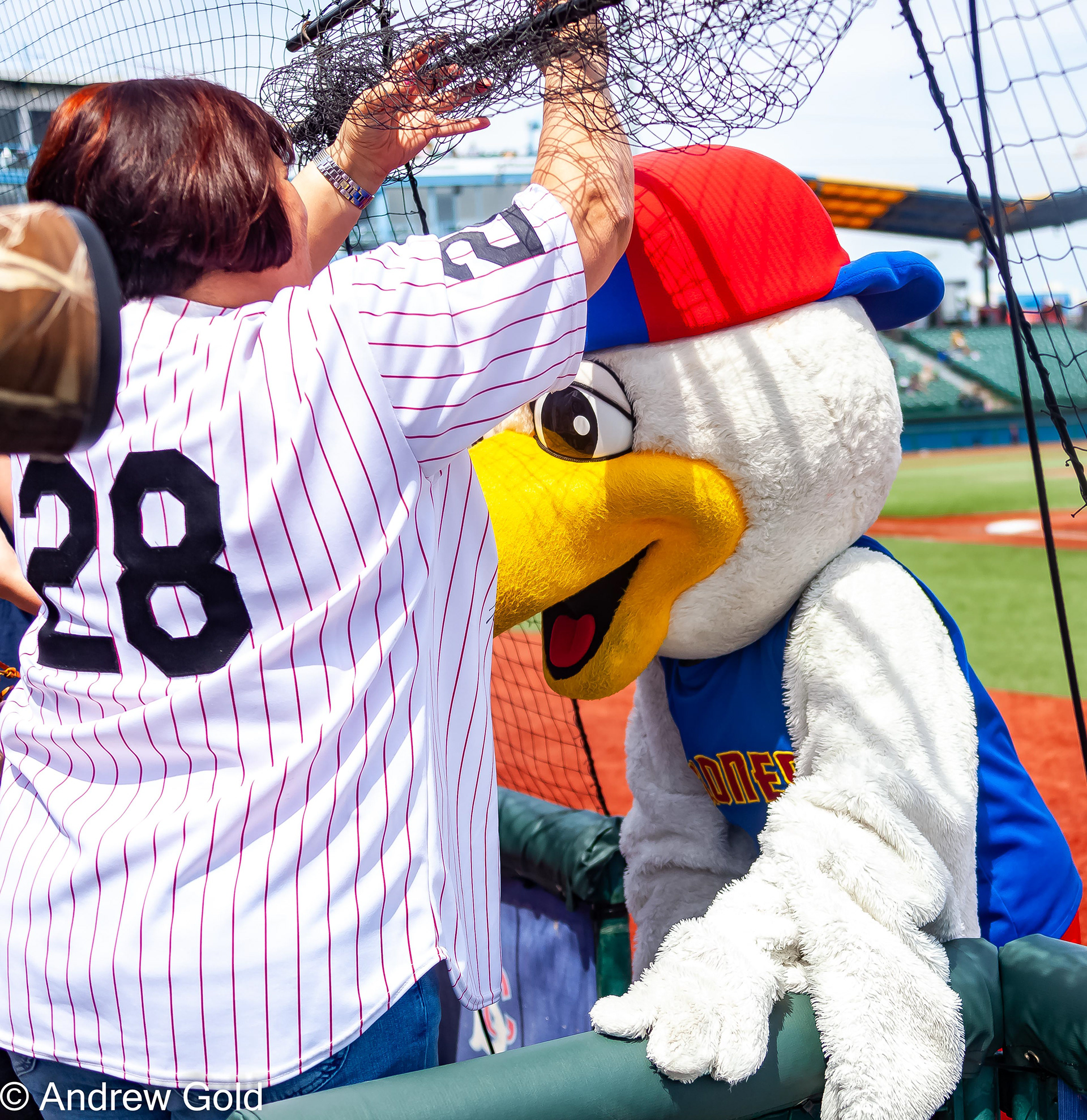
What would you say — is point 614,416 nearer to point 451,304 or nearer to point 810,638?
point 810,638

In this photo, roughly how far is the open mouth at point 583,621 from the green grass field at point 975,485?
934 centimetres

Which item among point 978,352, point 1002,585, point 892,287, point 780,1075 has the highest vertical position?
point 892,287

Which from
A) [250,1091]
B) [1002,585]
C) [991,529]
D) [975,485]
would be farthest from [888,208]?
[250,1091]

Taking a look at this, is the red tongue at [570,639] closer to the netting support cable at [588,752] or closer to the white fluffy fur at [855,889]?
the white fluffy fur at [855,889]

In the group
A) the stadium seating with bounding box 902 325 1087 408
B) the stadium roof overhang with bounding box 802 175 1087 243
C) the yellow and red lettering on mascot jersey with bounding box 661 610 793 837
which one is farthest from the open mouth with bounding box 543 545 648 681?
the stadium seating with bounding box 902 325 1087 408

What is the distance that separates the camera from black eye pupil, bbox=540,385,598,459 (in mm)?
1231

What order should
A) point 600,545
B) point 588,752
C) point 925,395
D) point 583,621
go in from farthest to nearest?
1. point 925,395
2. point 588,752
3. point 583,621
4. point 600,545

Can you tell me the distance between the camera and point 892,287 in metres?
1.29

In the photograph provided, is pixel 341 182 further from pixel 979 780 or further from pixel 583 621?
pixel 979 780

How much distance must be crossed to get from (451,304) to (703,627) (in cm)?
75

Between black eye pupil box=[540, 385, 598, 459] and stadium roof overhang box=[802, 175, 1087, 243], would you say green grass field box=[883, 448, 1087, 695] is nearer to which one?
stadium roof overhang box=[802, 175, 1087, 243]

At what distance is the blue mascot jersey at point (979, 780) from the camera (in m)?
1.29

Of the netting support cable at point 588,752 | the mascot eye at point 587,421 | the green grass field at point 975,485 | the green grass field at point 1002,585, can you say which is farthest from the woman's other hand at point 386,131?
the green grass field at point 975,485

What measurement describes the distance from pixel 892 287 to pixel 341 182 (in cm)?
68
